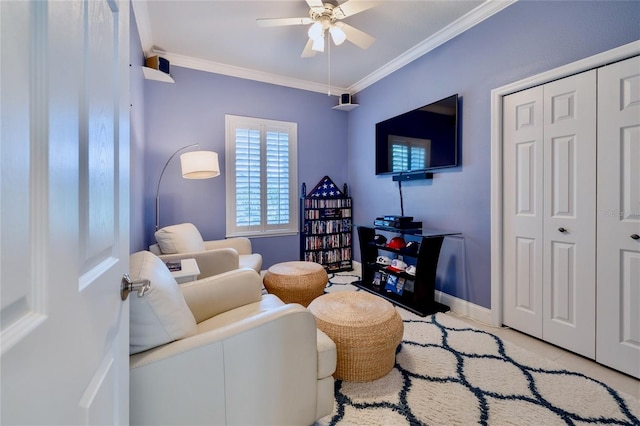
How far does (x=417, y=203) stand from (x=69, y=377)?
323 centimetres

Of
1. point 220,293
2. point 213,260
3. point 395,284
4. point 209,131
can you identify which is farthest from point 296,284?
point 209,131

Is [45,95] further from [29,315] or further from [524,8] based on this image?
[524,8]

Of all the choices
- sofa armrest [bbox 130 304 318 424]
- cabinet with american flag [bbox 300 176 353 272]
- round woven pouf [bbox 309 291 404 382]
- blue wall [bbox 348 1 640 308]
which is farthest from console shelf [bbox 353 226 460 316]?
sofa armrest [bbox 130 304 318 424]

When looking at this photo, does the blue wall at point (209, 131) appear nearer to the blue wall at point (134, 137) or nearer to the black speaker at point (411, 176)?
the blue wall at point (134, 137)

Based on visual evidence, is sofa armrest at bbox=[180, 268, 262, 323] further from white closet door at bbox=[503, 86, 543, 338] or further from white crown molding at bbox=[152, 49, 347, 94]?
white crown molding at bbox=[152, 49, 347, 94]

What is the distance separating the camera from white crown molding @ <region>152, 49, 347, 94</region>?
3.30 m

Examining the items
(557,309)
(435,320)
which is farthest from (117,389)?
(557,309)

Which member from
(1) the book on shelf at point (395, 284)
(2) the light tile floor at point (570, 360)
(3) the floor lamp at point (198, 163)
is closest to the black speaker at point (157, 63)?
(3) the floor lamp at point (198, 163)

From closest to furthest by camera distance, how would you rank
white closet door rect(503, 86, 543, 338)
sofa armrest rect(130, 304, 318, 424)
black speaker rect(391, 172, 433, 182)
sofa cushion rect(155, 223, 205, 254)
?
1. sofa armrest rect(130, 304, 318, 424)
2. white closet door rect(503, 86, 543, 338)
3. sofa cushion rect(155, 223, 205, 254)
4. black speaker rect(391, 172, 433, 182)

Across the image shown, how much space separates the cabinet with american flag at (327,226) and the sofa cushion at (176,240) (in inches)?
63.5

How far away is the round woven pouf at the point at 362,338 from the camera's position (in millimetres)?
1614

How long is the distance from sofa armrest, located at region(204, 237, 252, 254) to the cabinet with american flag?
903 millimetres

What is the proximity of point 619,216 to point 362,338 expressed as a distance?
1.82 m

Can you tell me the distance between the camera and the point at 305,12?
8.31ft
